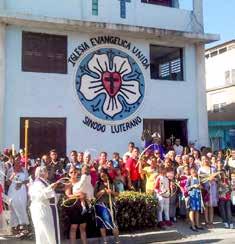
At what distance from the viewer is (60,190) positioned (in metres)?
10.6

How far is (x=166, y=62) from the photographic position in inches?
706

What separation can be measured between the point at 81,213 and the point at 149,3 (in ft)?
32.8

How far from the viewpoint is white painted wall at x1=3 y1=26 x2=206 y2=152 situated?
14.9 m

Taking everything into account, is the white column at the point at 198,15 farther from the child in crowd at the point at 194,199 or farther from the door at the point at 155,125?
the child in crowd at the point at 194,199

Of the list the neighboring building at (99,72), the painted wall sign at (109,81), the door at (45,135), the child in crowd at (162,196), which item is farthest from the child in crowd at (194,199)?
the door at (45,135)

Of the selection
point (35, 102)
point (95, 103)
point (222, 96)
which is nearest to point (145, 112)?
point (95, 103)

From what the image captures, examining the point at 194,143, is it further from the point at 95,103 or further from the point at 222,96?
the point at 222,96

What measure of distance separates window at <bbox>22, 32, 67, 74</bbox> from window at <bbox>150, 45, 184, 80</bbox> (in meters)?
3.27

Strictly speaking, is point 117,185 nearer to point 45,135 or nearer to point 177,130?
point 45,135

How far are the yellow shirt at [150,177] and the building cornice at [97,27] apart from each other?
5.39 metres

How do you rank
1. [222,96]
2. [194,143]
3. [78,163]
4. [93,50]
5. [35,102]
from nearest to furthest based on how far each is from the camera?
[78,163], [35,102], [93,50], [194,143], [222,96]

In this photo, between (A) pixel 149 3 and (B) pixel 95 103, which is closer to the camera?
A: (B) pixel 95 103

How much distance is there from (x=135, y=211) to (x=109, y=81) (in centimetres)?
600

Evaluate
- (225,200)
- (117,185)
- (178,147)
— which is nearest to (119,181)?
(117,185)
